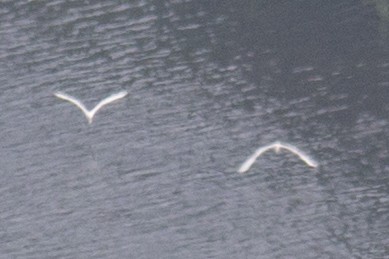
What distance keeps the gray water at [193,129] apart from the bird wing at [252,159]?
0.05ft

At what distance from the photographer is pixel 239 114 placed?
239cm

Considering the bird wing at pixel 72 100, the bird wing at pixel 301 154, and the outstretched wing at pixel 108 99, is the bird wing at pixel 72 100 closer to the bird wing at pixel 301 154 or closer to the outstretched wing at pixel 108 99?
the outstretched wing at pixel 108 99

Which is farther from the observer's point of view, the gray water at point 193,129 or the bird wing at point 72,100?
the bird wing at point 72,100

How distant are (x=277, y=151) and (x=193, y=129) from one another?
21 cm

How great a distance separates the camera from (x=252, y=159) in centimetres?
228

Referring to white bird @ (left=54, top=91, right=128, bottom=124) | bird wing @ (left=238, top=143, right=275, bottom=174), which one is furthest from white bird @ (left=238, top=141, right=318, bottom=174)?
white bird @ (left=54, top=91, right=128, bottom=124)

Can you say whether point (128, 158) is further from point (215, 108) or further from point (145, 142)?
point (215, 108)

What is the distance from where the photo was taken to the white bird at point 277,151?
2.25m

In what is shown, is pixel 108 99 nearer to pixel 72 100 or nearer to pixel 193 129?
pixel 72 100

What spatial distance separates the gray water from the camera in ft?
7.01

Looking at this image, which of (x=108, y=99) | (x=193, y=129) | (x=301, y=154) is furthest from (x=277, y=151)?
(x=108, y=99)

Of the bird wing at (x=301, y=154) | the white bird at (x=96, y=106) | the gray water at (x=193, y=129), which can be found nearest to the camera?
the gray water at (x=193, y=129)

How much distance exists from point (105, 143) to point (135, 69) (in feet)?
0.83

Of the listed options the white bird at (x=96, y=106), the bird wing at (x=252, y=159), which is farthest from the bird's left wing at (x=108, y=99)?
the bird wing at (x=252, y=159)
